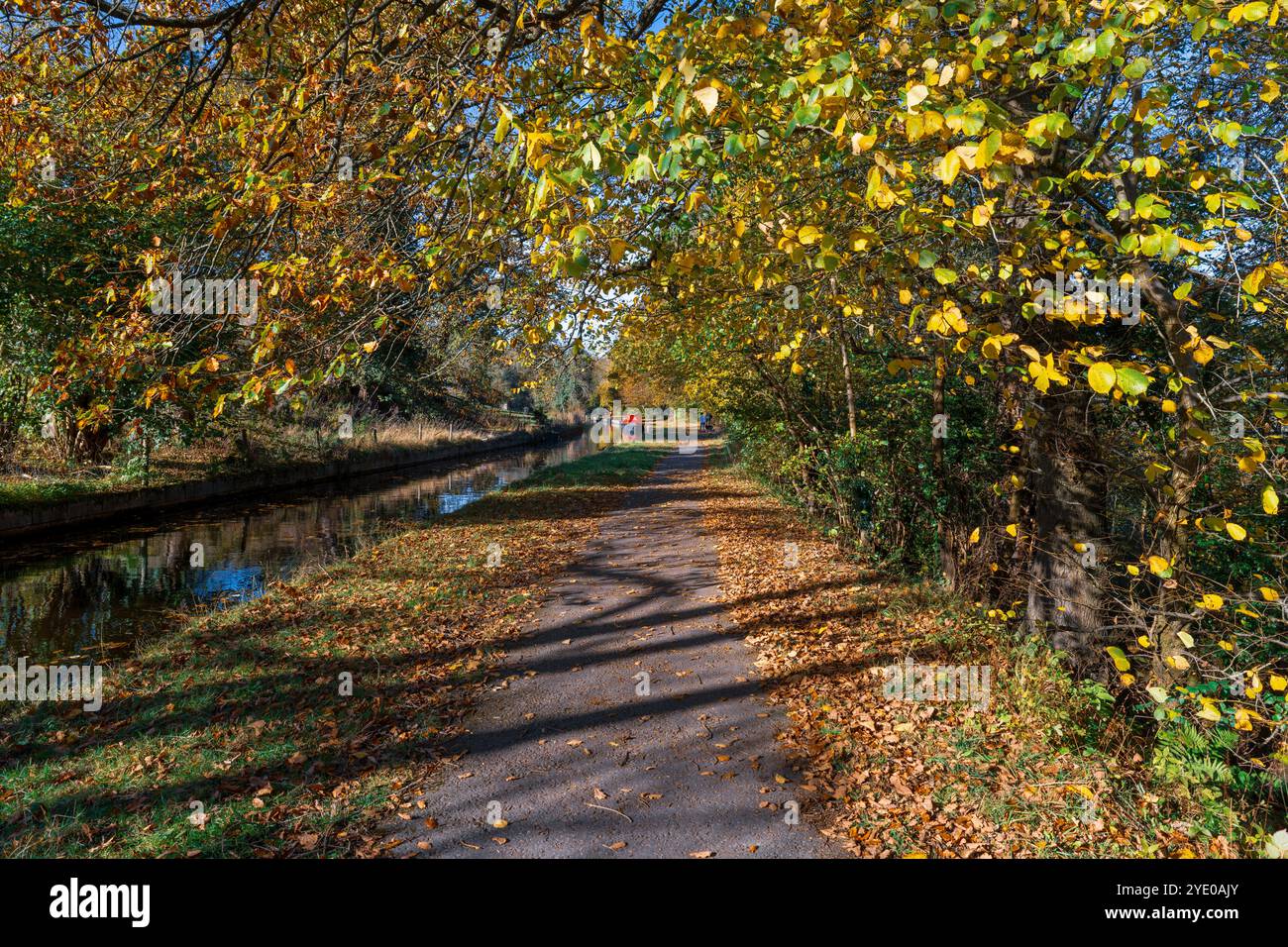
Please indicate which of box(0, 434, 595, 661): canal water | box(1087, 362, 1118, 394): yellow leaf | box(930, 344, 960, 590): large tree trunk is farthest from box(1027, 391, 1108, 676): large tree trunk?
box(0, 434, 595, 661): canal water

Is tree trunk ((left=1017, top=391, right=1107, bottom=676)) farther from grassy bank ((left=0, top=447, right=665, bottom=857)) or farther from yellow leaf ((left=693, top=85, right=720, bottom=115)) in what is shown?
grassy bank ((left=0, top=447, right=665, bottom=857))

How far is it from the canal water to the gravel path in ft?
17.4

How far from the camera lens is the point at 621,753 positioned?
4750 mm

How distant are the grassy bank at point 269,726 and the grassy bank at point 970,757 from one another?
106 inches

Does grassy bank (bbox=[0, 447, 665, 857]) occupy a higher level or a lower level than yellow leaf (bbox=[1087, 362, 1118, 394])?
lower

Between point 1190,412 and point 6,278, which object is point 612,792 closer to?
point 1190,412

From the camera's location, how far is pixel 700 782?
14.2 ft

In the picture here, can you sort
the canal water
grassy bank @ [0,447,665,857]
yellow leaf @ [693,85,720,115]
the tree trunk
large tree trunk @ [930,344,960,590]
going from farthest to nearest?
the canal water
large tree trunk @ [930,344,960,590]
the tree trunk
grassy bank @ [0,447,665,857]
yellow leaf @ [693,85,720,115]

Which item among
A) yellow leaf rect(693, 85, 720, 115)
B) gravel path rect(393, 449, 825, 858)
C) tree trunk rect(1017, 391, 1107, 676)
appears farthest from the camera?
tree trunk rect(1017, 391, 1107, 676)

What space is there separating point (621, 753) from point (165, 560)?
452 inches

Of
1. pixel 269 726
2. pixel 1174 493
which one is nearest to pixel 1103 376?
pixel 1174 493

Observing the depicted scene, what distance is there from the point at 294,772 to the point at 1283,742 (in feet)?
19.7

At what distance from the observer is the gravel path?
379 centimetres

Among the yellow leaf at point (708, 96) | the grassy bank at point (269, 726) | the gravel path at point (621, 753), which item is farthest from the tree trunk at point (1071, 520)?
the grassy bank at point (269, 726)
